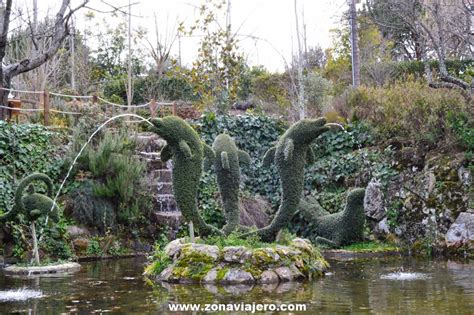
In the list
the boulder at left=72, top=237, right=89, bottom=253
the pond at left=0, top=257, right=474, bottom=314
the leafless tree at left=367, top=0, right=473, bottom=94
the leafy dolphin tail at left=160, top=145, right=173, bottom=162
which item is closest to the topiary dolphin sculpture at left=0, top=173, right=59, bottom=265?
the pond at left=0, top=257, right=474, bottom=314

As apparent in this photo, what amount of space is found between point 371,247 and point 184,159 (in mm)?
4855

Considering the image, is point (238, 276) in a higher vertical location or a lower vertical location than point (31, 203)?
lower

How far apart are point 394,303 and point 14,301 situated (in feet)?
14.0

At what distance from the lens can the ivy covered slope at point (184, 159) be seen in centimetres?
902

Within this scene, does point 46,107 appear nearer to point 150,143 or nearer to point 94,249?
→ point 150,143

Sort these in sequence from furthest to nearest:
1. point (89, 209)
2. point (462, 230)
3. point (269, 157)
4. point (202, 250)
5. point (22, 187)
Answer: point (89, 209) < point (462, 230) < point (22, 187) < point (269, 157) < point (202, 250)

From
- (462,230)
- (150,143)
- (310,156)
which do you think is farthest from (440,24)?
(150,143)

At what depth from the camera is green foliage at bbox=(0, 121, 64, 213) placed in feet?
41.8

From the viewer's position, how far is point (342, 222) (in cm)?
1211

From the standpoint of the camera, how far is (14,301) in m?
7.15

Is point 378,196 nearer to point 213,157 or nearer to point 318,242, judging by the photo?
point 318,242

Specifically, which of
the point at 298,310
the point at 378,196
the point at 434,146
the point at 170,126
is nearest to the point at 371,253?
the point at 378,196

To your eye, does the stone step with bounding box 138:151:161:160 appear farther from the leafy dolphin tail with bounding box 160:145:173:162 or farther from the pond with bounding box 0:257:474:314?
the leafy dolphin tail with bounding box 160:145:173:162

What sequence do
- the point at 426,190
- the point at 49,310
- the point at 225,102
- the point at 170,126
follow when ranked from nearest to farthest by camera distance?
the point at 49,310 < the point at 170,126 < the point at 426,190 < the point at 225,102
